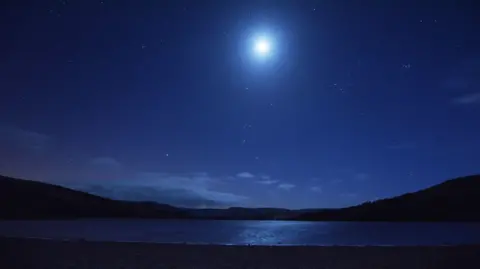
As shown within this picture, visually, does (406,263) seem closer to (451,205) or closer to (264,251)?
(264,251)

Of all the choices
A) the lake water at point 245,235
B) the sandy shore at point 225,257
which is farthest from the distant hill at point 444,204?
the sandy shore at point 225,257

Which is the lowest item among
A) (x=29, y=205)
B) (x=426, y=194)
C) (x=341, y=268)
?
(x=341, y=268)

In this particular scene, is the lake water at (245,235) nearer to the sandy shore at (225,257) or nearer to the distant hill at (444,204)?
the sandy shore at (225,257)

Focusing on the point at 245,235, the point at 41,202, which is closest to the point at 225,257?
the point at 245,235

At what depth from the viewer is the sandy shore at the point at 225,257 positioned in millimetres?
19688

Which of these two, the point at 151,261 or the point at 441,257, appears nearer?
the point at 151,261

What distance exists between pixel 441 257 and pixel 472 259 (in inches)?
58.1

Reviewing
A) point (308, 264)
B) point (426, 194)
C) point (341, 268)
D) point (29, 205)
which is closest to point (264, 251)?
point (308, 264)

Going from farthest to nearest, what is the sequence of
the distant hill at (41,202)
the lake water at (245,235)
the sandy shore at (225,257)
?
the distant hill at (41,202) < the lake water at (245,235) < the sandy shore at (225,257)

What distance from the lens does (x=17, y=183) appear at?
172 meters

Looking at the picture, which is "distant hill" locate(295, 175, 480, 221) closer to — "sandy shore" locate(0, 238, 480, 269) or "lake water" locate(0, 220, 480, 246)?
"lake water" locate(0, 220, 480, 246)

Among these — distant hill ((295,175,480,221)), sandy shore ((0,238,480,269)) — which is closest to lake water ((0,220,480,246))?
sandy shore ((0,238,480,269))

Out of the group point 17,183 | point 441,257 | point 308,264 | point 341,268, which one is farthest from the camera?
point 17,183

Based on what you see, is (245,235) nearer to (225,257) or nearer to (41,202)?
(225,257)
